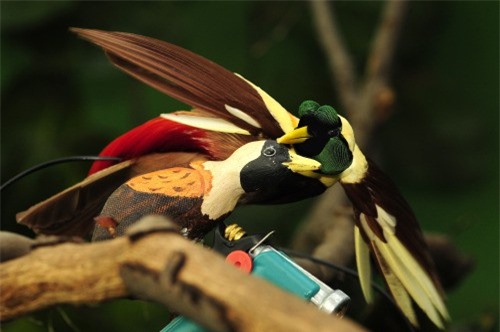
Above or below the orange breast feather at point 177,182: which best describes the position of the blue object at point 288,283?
below

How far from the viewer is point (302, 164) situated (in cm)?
56

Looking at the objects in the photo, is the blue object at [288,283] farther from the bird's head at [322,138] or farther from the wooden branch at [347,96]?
the wooden branch at [347,96]

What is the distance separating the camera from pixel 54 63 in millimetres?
1161

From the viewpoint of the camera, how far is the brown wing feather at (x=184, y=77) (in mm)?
594

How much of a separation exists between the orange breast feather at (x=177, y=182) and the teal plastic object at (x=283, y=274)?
0.21 ft

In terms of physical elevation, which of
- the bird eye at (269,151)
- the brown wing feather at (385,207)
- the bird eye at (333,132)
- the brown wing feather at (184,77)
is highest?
the brown wing feather at (184,77)

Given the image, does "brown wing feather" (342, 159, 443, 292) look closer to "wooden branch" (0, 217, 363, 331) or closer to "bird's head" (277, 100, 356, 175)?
"bird's head" (277, 100, 356, 175)

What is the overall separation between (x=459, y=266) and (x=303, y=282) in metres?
0.57

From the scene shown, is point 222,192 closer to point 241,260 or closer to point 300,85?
point 241,260

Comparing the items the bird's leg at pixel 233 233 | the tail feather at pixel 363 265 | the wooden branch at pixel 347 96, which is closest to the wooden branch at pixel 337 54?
the wooden branch at pixel 347 96

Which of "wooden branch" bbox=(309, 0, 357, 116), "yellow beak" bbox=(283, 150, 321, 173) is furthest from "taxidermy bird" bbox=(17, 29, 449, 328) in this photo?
"wooden branch" bbox=(309, 0, 357, 116)

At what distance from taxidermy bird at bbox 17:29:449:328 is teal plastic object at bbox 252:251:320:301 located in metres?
0.05

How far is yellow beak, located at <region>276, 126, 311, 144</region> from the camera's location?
0.56 m

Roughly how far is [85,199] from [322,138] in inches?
7.4
